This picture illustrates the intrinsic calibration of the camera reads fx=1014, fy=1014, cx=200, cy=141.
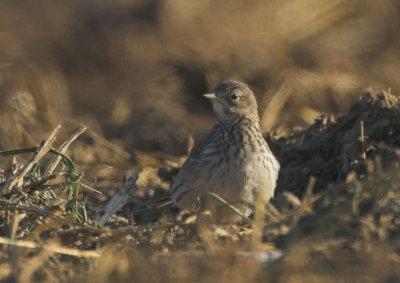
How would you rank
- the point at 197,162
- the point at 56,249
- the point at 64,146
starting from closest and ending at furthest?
1. the point at 56,249
2. the point at 64,146
3. the point at 197,162

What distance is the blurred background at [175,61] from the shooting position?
9633 mm

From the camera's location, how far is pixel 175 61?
10727 millimetres

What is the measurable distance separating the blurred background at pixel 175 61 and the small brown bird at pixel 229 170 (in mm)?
2307

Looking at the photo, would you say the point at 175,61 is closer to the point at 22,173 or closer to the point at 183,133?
the point at 183,133

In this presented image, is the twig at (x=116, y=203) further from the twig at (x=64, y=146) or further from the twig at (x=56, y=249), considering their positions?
the twig at (x=56, y=249)

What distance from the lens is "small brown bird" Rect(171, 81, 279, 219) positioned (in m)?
6.08

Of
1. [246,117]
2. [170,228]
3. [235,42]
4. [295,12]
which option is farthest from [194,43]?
[170,228]

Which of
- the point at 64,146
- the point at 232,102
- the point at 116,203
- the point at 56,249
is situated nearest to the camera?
the point at 56,249

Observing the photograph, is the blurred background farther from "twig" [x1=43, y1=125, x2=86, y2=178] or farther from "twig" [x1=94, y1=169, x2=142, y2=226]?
"twig" [x1=43, y1=125, x2=86, y2=178]

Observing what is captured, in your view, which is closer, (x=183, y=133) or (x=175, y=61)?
(x=183, y=133)

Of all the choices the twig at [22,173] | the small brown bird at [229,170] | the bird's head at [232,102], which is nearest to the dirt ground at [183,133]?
the twig at [22,173]

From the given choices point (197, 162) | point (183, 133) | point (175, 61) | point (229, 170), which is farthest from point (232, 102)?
point (175, 61)

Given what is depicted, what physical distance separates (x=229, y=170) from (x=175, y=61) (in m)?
4.73

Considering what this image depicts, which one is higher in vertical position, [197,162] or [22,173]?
[22,173]
